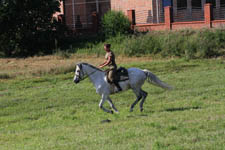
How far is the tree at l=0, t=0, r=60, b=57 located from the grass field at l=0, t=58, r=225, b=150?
13181 millimetres

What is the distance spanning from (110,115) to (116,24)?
25.4 meters

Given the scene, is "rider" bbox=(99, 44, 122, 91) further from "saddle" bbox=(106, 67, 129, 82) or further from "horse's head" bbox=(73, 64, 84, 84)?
"horse's head" bbox=(73, 64, 84, 84)

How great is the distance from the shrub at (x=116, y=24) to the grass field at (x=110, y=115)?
1305 cm

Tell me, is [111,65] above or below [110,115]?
above

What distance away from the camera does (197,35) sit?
106 ft

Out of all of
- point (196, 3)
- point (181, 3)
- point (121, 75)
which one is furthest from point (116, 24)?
point (121, 75)

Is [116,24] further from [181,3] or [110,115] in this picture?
[110,115]

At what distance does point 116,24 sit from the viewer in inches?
1554

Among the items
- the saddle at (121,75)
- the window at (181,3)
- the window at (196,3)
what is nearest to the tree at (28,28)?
the window at (181,3)

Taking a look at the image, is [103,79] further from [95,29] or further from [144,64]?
[95,29]

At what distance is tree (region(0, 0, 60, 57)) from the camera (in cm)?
3881

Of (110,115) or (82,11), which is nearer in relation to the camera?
(110,115)

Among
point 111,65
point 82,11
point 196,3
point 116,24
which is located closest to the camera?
point 111,65

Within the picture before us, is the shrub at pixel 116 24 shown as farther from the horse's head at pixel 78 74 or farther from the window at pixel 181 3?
the horse's head at pixel 78 74
